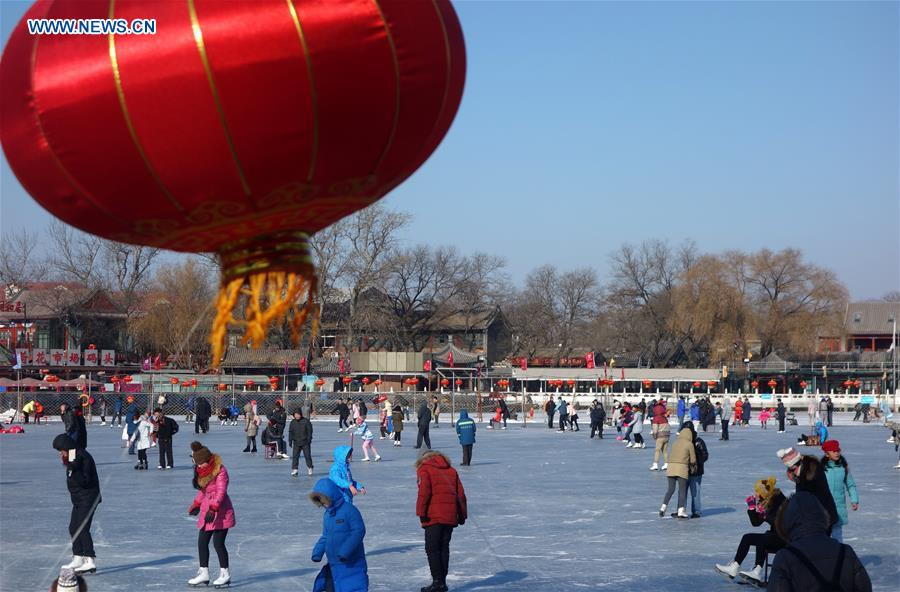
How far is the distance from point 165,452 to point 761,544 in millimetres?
15337

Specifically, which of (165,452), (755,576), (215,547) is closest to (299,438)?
(165,452)

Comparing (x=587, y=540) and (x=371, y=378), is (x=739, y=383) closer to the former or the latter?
(x=371, y=378)

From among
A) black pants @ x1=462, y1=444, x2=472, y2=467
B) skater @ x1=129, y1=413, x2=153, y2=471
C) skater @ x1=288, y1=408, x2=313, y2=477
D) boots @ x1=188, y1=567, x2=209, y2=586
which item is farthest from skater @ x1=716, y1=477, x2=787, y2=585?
skater @ x1=129, y1=413, x2=153, y2=471

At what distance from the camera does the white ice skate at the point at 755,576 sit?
445 inches

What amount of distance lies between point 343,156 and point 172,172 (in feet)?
2.24

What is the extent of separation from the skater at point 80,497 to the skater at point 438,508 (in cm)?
364

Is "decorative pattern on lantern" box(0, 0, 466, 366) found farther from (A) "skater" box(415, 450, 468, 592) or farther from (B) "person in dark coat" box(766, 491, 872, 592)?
(A) "skater" box(415, 450, 468, 592)

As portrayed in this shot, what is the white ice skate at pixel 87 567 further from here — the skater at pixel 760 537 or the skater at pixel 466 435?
the skater at pixel 466 435

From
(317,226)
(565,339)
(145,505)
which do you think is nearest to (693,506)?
(145,505)

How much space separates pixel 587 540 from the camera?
1398 cm

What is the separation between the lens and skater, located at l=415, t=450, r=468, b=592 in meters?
10.6

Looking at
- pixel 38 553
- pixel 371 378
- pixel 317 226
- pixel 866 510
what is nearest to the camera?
pixel 317 226

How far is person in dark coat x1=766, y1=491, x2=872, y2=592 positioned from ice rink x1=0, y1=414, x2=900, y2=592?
5.29m

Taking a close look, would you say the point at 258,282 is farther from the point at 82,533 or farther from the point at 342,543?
the point at 82,533
